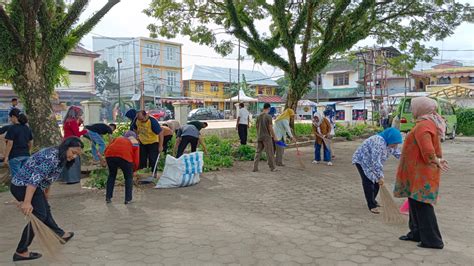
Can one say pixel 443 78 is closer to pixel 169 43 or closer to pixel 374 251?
pixel 169 43

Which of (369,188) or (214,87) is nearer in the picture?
(369,188)

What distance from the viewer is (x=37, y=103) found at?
26.1 ft

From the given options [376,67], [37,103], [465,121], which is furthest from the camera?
[376,67]

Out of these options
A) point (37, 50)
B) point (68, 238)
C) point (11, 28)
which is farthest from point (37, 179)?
point (37, 50)

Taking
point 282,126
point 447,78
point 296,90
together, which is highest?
point 447,78

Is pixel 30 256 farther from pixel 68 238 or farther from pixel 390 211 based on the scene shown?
pixel 390 211

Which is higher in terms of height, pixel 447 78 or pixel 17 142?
pixel 447 78

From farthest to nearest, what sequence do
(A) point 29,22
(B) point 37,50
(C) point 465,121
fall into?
(C) point 465,121
(B) point 37,50
(A) point 29,22

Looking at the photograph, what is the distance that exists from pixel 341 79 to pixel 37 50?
127 feet

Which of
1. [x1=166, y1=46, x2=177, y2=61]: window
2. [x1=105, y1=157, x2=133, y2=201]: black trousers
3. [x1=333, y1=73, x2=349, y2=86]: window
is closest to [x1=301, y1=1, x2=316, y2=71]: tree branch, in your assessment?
[x1=105, y1=157, x2=133, y2=201]: black trousers

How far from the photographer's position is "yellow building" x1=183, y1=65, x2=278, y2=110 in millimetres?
49906

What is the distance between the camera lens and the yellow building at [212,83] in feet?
164

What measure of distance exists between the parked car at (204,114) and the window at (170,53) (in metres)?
10.7

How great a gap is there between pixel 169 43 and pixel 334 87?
20.4 m
